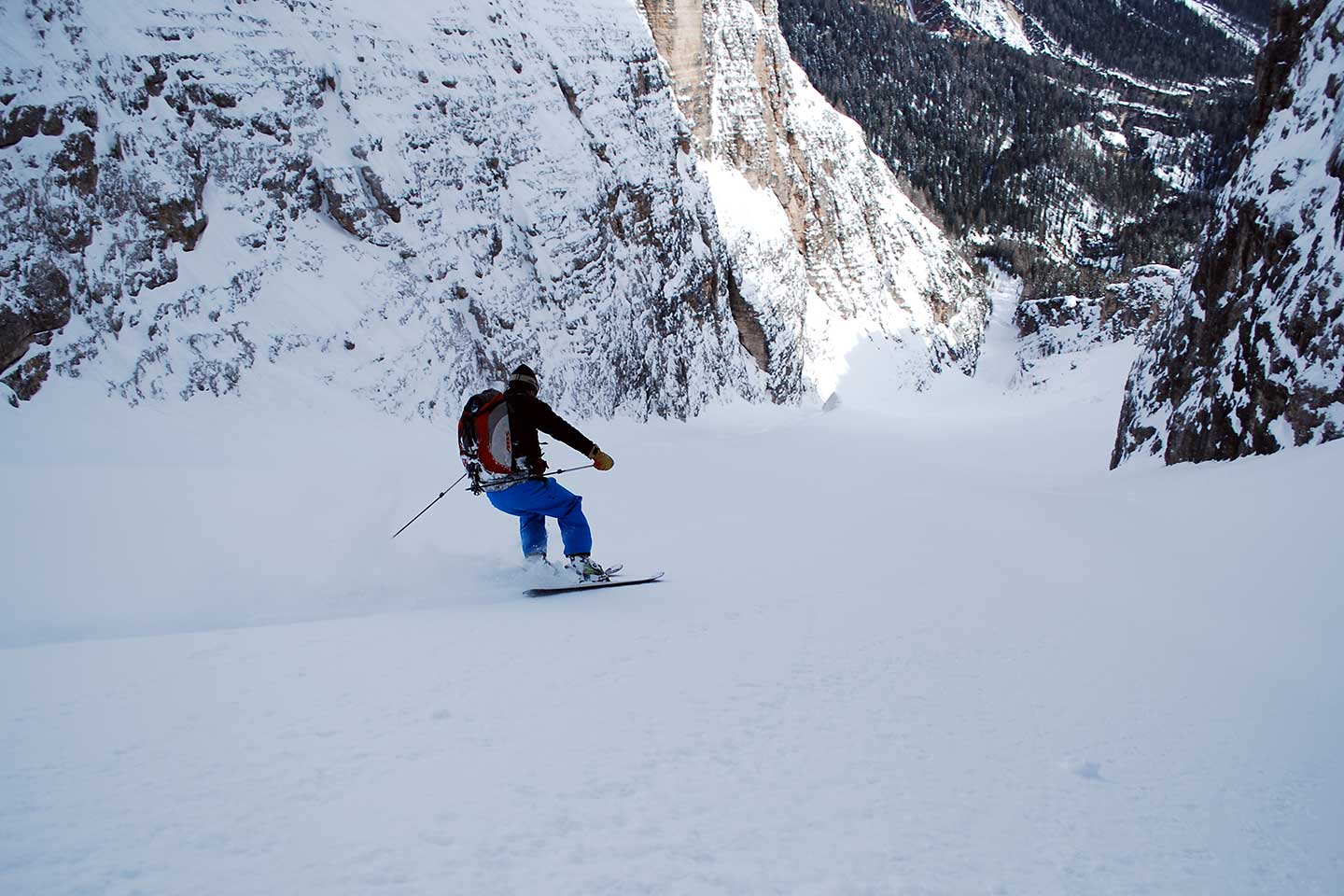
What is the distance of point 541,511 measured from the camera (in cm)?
603

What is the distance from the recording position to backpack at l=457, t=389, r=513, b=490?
5.82 meters

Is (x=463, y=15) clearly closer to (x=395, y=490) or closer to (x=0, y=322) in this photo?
(x=0, y=322)

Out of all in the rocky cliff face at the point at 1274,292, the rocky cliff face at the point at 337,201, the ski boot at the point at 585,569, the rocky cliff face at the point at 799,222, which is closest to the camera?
the ski boot at the point at 585,569

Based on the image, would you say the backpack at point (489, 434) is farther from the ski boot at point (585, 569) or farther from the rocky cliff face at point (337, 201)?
the rocky cliff face at point (337, 201)

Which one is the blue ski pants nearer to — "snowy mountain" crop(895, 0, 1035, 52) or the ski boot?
the ski boot

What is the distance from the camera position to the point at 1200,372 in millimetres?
11867

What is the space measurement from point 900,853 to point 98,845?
6.78 ft

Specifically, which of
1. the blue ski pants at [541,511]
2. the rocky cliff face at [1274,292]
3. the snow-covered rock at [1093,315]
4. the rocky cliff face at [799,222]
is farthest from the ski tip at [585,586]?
the snow-covered rock at [1093,315]

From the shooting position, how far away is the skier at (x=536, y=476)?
19.2 ft

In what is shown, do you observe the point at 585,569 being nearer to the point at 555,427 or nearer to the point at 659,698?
the point at 555,427

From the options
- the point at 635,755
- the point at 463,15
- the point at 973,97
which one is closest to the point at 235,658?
the point at 635,755

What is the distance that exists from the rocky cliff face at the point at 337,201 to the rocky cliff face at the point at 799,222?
993 centimetres

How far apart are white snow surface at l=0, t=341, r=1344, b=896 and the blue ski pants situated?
441 mm

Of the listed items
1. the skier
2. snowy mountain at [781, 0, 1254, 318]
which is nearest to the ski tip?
the skier
